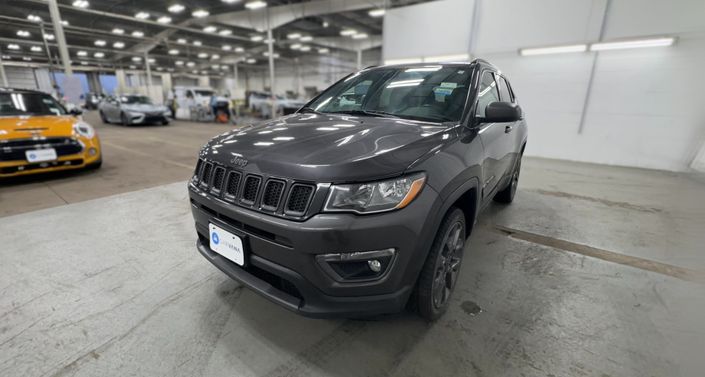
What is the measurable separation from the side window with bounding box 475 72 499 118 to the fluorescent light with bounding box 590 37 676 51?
220 inches

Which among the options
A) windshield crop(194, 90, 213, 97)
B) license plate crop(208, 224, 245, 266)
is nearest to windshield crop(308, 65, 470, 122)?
license plate crop(208, 224, 245, 266)

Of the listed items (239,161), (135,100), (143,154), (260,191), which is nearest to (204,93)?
(135,100)

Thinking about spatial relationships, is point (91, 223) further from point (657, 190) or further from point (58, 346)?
point (657, 190)

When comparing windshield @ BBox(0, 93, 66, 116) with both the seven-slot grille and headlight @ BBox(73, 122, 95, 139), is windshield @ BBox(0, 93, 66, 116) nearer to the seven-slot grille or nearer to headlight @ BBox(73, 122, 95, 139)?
headlight @ BBox(73, 122, 95, 139)

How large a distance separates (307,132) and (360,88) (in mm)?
917

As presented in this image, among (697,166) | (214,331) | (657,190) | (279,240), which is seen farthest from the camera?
(697,166)

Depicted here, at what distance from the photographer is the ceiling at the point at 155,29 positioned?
12891 mm

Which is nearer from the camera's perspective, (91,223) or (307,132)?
(307,132)

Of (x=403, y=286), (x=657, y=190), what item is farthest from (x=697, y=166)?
(x=403, y=286)

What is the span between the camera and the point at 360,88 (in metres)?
2.43

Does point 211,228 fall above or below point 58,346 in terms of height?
above

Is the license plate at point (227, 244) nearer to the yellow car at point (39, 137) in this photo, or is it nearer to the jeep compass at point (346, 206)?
the jeep compass at point (346, 206)

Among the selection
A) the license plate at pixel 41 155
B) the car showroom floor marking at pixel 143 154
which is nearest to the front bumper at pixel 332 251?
the license plate at pixel 41 155

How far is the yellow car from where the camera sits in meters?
3.93
